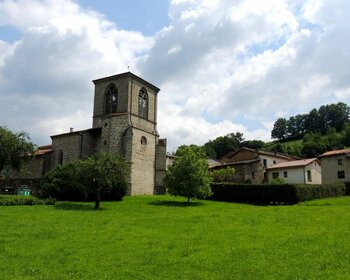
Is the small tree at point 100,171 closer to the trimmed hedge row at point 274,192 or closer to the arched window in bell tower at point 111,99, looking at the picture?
the trimmed hedge row at point 274,192

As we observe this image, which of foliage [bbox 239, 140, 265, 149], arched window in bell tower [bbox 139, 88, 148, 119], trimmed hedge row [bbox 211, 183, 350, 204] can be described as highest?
foliage [bbox 239, 140, 265, 149]

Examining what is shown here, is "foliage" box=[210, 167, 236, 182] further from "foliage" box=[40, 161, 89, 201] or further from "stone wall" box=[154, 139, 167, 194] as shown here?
"foliage" box=[40, 161, 89, 201]

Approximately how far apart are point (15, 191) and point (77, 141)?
10446mm

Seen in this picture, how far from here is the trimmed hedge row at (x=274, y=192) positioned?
141 ft

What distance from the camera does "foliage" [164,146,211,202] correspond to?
4166 centimetres

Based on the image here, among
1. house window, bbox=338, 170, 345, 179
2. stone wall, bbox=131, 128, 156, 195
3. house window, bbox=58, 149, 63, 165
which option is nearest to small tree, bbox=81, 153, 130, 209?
stone wall, bbox=131, 128, 156, 195

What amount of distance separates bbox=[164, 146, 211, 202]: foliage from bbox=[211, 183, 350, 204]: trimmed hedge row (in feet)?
21.5

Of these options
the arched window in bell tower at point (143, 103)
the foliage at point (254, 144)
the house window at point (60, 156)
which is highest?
the foliage at point (254, 144)

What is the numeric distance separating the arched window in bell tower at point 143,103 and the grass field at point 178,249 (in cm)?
3430

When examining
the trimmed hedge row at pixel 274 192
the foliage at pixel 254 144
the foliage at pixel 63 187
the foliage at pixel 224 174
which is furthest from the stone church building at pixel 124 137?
the foliage at pixel 254 144

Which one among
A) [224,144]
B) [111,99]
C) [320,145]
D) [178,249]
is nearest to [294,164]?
[111,99]

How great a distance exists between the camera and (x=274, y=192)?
145 feet

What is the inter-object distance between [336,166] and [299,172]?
6.08m

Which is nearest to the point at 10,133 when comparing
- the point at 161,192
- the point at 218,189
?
the point at 161,192
